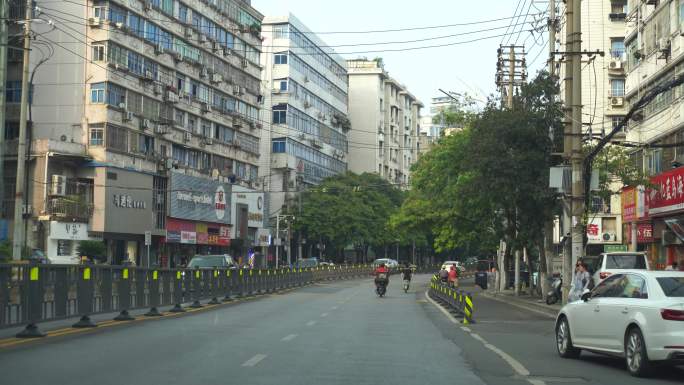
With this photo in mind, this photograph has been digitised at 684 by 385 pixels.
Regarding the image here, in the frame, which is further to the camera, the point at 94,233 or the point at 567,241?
the point at 94,233

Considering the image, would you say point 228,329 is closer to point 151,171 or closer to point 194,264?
point 194,264

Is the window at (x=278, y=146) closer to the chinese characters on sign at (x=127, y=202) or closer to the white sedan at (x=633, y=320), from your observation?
the chinese characters on sign at (x=127, y=202)

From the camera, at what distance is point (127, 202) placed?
177ft

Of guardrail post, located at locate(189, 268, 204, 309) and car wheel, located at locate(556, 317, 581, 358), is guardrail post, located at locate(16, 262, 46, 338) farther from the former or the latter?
guardrail post, located at locate(189, 268, 204, 309)

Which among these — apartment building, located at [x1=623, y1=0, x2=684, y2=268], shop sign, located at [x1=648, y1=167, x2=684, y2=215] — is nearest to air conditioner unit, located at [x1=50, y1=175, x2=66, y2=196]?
apartment building, located at [x1=623, y1=0, x2=684, y2=268]

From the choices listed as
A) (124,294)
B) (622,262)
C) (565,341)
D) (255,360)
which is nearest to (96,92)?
(124,294)

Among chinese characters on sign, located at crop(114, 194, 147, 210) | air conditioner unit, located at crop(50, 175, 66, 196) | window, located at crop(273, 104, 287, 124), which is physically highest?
window, located at crop(273, 104, 287, 124)

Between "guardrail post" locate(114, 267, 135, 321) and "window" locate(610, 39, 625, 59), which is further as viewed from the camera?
"window" locate(610, 39, 625, 59)

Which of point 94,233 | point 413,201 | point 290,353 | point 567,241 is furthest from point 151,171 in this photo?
point 290,353

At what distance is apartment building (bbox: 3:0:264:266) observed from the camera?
164 ft

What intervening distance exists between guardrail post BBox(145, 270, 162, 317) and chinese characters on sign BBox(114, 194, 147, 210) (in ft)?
101

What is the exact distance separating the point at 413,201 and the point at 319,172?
35.1 meters

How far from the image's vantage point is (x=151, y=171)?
57094 millimetres

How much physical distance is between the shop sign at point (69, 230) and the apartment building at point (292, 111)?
99.9 feet
